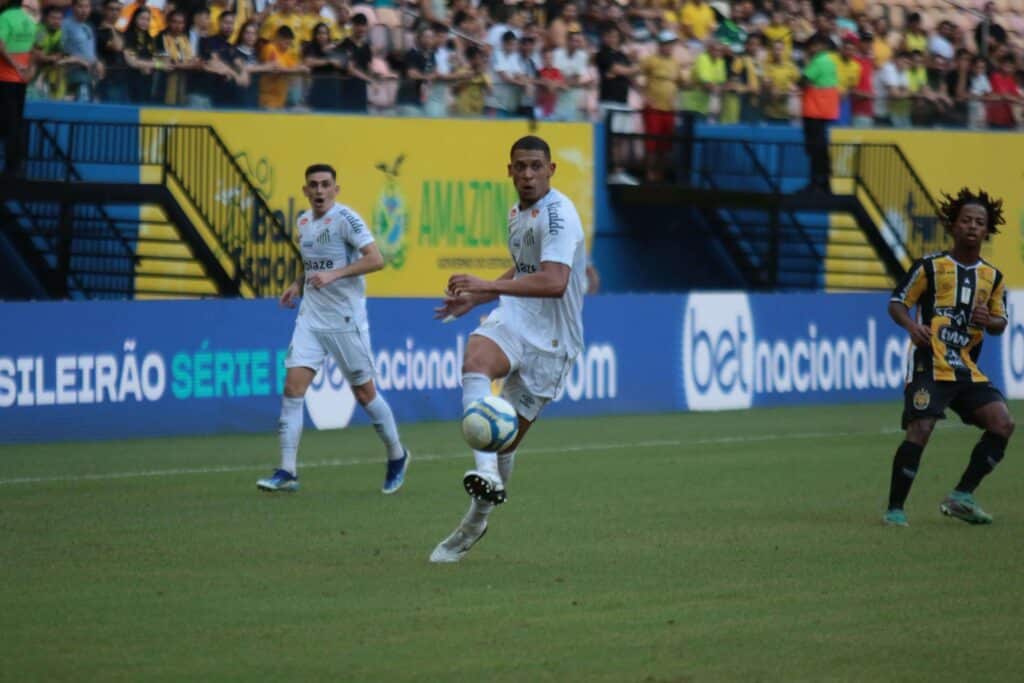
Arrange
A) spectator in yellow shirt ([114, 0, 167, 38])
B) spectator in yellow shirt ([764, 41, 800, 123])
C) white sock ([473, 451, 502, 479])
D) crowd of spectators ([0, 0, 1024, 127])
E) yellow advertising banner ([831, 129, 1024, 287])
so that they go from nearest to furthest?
white sock ([473, 451, 502, 479]) < spectator in yellow shirt ([114, 0, 167, 38]) < crowd of spectators ([0, 0, 1024, 127]) < spectator in yellow shirt ([764, 41, 800, 123]) < yellow advertising banner ([831, 129, 1024, 287])

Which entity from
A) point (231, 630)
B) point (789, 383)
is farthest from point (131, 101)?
point (231, 630)

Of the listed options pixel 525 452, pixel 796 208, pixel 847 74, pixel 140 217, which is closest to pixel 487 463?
pixel 525 452

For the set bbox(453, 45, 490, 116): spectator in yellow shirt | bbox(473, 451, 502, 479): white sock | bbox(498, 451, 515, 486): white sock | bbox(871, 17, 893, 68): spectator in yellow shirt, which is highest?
bbox(871, 17, 893, 68): spectator in yellow shirt

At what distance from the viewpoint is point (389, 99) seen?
83.4 ft

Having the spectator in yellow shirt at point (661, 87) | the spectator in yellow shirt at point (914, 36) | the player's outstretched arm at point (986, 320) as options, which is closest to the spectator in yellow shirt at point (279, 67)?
the spectator in yellow shirt at point (661, 87)

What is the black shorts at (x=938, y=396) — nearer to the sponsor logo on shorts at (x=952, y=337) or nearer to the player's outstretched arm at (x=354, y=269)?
the sponsor logo on shorts at (x=952, y=337)

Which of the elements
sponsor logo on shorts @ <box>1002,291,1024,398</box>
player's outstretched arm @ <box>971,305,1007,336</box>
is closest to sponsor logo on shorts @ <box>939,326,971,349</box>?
player's outstretched arm @ <box>971,305,1007,336</box>

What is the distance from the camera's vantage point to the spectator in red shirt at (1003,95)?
32438 millimetres

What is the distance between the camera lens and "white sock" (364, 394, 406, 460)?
49.3ft

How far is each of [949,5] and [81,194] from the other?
1642 centimetres

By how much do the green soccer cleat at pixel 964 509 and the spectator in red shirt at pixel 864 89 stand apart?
17713 millimetres

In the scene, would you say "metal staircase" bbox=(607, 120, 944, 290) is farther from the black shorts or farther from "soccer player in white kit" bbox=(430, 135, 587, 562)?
"soccer player in white kit" bbox=(430, 135, 587, 562)

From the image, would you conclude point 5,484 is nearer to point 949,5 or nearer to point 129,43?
point 129,43

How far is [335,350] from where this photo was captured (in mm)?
15570
